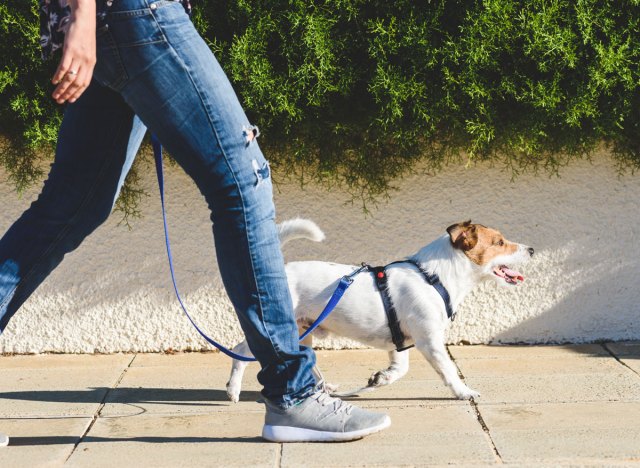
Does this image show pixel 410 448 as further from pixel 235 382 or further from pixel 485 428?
pixel 235 382

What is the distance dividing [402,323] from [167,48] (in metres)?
1.95

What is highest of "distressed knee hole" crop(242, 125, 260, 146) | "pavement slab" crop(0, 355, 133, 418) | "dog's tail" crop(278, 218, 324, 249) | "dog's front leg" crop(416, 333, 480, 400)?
"distressed knee hole" crop(242, 125, 260, 146)

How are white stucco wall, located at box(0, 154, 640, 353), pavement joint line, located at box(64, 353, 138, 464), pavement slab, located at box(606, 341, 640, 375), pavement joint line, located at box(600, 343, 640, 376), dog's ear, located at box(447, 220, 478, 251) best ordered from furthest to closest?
white stucco wall, located at box(0, 154, 640, 353)
pavement slab, located at box(606, 341, 640, 375)
pavement joint line, located at box(600, 343, 640, 376)
dog's ear, located at box(447, 220, 478, 251)
pavement joint line, located at box(64, 353, 138, 464)

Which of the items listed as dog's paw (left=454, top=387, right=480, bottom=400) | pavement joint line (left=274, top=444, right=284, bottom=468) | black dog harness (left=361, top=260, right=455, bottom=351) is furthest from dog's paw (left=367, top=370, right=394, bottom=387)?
pavement joint line (left=274, top=444, right=284, bottom=468)

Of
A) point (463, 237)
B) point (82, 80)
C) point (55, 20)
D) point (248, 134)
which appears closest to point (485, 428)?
point (463, 237)

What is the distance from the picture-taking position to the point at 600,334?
5039mm

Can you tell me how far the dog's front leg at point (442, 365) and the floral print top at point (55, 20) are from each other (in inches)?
84.5

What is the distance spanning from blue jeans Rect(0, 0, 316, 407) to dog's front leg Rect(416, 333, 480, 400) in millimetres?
1102

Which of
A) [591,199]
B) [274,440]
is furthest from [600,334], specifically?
[274,440]

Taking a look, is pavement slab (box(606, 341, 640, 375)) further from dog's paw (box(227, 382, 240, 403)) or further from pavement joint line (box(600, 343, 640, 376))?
dog's paw (box(227, 382, 240, 403))

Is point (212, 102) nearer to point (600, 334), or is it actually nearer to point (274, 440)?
point (274, 440)

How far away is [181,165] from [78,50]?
52 cm

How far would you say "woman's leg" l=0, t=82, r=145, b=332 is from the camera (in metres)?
2.97

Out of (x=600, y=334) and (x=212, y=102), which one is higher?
(x=212, y=102)
